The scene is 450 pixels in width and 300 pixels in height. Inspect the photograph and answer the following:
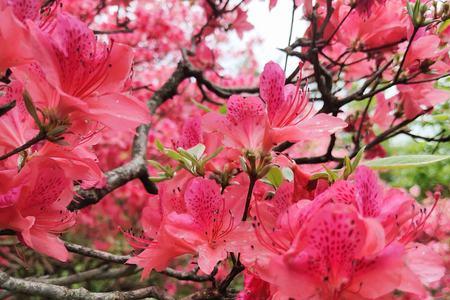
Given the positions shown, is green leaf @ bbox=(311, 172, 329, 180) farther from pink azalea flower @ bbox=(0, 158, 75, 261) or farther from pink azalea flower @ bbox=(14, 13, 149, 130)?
pink azalea flower @ bbox=(0, 158, 75, 261)

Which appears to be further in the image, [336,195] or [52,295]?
[52,295]

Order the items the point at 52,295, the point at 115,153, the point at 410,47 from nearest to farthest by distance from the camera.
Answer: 1. the point at 52,295
2. the point at 410,47
3. the point at 115,153

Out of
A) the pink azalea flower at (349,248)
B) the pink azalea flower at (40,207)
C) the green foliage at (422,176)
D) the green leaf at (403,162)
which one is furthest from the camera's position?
the green foliage at (422,176)

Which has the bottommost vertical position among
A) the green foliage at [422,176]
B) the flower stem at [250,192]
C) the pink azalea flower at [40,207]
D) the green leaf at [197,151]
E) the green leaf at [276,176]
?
the pink azalea flower at [40,207]

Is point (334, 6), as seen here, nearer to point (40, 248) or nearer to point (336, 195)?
point (336, 195)

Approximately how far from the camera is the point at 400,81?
167 centimetres

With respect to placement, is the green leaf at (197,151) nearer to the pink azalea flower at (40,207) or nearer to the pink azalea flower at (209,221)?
the pink azalea flower at (209,221)

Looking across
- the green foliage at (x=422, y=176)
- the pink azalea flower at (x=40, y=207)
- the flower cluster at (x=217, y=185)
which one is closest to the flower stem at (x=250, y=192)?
the flower cluster at (x=217, y=185)

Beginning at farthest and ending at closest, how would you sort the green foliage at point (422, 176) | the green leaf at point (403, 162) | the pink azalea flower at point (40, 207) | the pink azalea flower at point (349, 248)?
1. the green foliage at point (422, 176)
2. the green leaf at point (403, 162)
3. the pink azalea flower at point (40, 207)
4. the pink azalea flower at point (349, 248)

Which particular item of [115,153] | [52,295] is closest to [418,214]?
[52,295]

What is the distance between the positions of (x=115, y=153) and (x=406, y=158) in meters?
3.90

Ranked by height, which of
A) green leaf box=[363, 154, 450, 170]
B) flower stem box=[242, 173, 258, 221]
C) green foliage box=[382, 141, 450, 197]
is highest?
green foliage box=[382, 141, 450, 197]

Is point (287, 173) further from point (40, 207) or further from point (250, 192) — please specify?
point (40, 207)

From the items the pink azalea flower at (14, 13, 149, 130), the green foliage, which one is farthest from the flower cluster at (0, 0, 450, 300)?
the green foliage
